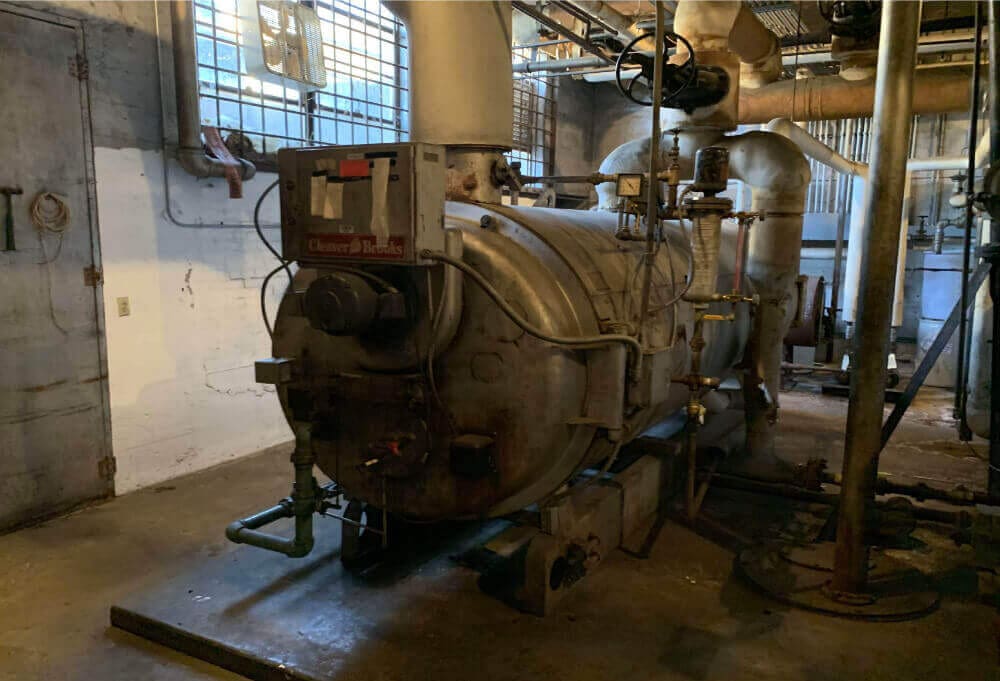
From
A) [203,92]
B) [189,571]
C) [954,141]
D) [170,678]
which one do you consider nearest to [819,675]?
[170,678]

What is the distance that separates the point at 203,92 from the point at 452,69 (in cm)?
211

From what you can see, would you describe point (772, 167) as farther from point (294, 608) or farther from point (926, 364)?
point (294, 608)

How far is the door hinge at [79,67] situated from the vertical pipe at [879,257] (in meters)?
3.24

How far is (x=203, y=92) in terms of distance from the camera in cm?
391

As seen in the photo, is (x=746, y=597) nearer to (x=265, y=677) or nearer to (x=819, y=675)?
(x=819, y=675)

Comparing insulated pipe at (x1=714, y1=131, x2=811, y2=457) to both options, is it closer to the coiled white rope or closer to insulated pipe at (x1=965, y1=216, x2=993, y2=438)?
insulated pipe at (x1=965, y1=216, x2=993, y2=438)

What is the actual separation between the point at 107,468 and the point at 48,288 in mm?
903

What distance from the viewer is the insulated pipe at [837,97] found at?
5031mm

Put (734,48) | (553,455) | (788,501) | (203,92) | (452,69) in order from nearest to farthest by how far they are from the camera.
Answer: (553,455) → (452,69) → (788,501) → (203,92) → (734,48)

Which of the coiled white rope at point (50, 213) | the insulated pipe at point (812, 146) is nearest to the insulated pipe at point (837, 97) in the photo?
the insulated pipe at point (812, 146)

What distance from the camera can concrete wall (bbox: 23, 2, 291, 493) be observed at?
3430 millimetres

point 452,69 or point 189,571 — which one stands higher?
point 452,69

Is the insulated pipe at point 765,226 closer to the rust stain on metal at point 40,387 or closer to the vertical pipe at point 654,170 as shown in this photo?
the vertical pipe at point 654,170

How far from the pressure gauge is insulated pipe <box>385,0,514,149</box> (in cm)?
47
